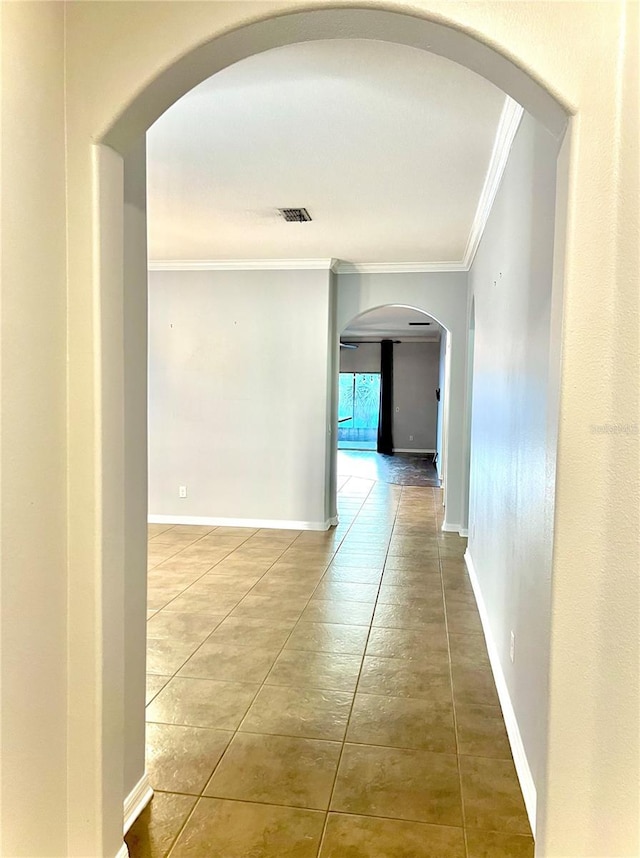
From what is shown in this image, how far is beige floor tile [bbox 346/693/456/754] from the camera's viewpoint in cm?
243

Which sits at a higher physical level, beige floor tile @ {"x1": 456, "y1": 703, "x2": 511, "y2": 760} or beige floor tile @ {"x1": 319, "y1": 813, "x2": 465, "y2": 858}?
beige floor tile @ {"x1": 319, "y1": 813, "x2": 465, "y2": 858}

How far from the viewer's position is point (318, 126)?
9.81ft

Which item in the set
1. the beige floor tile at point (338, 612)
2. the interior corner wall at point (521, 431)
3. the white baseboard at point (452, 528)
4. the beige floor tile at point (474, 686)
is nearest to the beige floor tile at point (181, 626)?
the beige floor tile at point (338, 612)

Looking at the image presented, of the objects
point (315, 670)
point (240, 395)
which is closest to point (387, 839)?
point (315, 670)

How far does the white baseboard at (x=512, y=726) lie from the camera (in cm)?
201

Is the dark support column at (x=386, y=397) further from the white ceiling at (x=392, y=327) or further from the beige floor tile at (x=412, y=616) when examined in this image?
the beige floor tile at (x=412, y=616)

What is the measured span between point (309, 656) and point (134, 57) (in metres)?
2.79

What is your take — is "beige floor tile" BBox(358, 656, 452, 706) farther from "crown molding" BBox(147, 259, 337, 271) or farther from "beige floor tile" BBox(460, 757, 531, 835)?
"crown molding" BBox(147, 259, 337, 271)

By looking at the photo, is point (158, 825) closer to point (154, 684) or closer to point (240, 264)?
point (154, 684)

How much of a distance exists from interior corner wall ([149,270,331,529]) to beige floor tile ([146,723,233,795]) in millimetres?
3787

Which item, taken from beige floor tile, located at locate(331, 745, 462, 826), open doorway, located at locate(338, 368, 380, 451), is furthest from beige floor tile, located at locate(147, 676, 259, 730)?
open doorway, located at locate(338, 368, 380, 451)

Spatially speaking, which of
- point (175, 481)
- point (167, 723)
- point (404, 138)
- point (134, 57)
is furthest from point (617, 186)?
point (175, 481)

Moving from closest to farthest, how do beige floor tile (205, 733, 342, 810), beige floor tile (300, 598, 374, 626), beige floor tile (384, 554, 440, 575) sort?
beige floor tile (205, 733, 342, 810)
beige floor tile (300, 598, 374, 626)
beige floor tile (384, 554, 440, 575)

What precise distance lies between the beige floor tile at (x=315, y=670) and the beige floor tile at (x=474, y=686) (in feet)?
1.61
